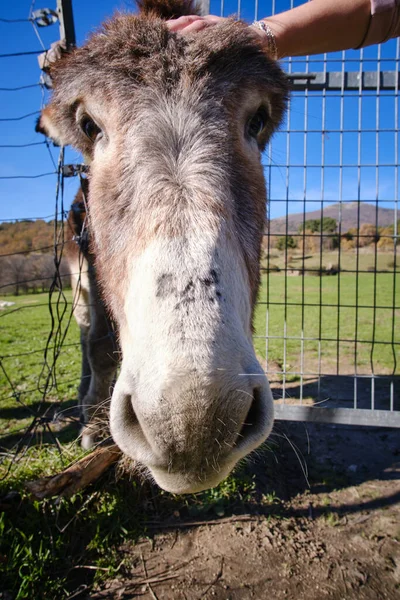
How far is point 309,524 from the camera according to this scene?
334cm

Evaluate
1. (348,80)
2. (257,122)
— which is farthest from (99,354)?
(348,80)

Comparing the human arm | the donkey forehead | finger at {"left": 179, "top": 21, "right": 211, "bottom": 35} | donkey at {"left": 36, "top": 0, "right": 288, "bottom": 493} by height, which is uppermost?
the human arm

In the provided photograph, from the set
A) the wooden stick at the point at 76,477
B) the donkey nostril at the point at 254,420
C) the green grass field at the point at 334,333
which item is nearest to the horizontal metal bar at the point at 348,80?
the green grass field at the point at 334,333

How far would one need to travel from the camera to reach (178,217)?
154cm

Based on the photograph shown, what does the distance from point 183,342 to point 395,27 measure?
9.75 ft

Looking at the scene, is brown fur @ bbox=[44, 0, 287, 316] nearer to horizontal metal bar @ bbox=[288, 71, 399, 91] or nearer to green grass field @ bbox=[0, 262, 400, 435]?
green grass field @ bbox=[0, 262, 400, 435]

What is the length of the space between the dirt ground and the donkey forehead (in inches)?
120

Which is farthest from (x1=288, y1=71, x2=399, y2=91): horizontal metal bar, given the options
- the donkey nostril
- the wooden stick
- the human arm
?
the wooden stick

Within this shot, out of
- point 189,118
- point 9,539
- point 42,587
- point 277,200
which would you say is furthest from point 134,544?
point 277,200

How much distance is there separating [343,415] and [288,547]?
139cm

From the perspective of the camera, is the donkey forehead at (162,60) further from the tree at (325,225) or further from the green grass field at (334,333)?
the tree at (325,225)

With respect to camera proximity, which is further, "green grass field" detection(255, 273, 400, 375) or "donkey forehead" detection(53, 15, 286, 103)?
"green grass field" detection(255, 273, 400, 375)

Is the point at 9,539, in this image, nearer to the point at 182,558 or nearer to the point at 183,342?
the point at 182,558

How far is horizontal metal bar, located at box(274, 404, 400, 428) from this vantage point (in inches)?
144
